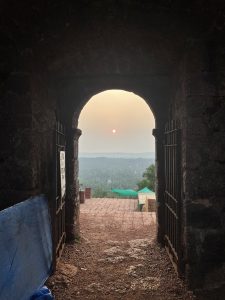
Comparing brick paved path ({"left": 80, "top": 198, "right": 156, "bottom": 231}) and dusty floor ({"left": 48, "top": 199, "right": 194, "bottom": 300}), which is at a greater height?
brick paved path ({"left": 80, "top": 198, "right": 156, "bottom": 231})

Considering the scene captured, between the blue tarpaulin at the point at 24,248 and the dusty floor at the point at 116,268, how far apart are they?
2.12ft

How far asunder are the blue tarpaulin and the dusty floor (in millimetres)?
647

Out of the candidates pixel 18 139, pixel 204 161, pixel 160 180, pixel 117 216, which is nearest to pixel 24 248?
pixel 18 139

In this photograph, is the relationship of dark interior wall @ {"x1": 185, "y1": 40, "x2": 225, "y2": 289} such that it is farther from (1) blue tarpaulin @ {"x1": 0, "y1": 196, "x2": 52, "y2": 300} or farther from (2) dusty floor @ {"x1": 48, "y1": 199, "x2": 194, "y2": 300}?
(1) blue tarpaulin @ {"x1": 0, "y1": 196, "x2": 52, "y2": 300}

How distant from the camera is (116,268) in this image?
4.86 meters

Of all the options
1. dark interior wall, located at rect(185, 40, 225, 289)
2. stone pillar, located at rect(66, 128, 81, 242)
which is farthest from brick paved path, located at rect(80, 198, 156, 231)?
dark interior wall, located at rect(185, 40, 225, 289)

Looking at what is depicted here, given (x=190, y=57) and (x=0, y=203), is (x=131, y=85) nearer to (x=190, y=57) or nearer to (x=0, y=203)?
(x=190, y=57)

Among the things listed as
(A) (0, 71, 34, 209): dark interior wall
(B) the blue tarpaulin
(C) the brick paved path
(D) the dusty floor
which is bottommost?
(D) the dusty floor

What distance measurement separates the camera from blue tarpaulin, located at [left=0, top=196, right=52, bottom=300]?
275cm

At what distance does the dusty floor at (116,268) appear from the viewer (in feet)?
13.1

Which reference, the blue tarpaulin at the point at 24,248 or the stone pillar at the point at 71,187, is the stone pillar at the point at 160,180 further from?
the blue tarpaulin at the point at 24,248

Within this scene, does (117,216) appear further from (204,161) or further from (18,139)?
(18,139)

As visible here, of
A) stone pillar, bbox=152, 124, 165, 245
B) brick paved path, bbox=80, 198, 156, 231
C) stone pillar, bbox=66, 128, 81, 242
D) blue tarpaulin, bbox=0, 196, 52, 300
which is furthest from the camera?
brick paved path, bbox=80, 198, 156, 231

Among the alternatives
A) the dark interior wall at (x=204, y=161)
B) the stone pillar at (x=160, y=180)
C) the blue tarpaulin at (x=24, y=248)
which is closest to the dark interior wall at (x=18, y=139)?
the blue tarpaulin at (x=24, y=248)
